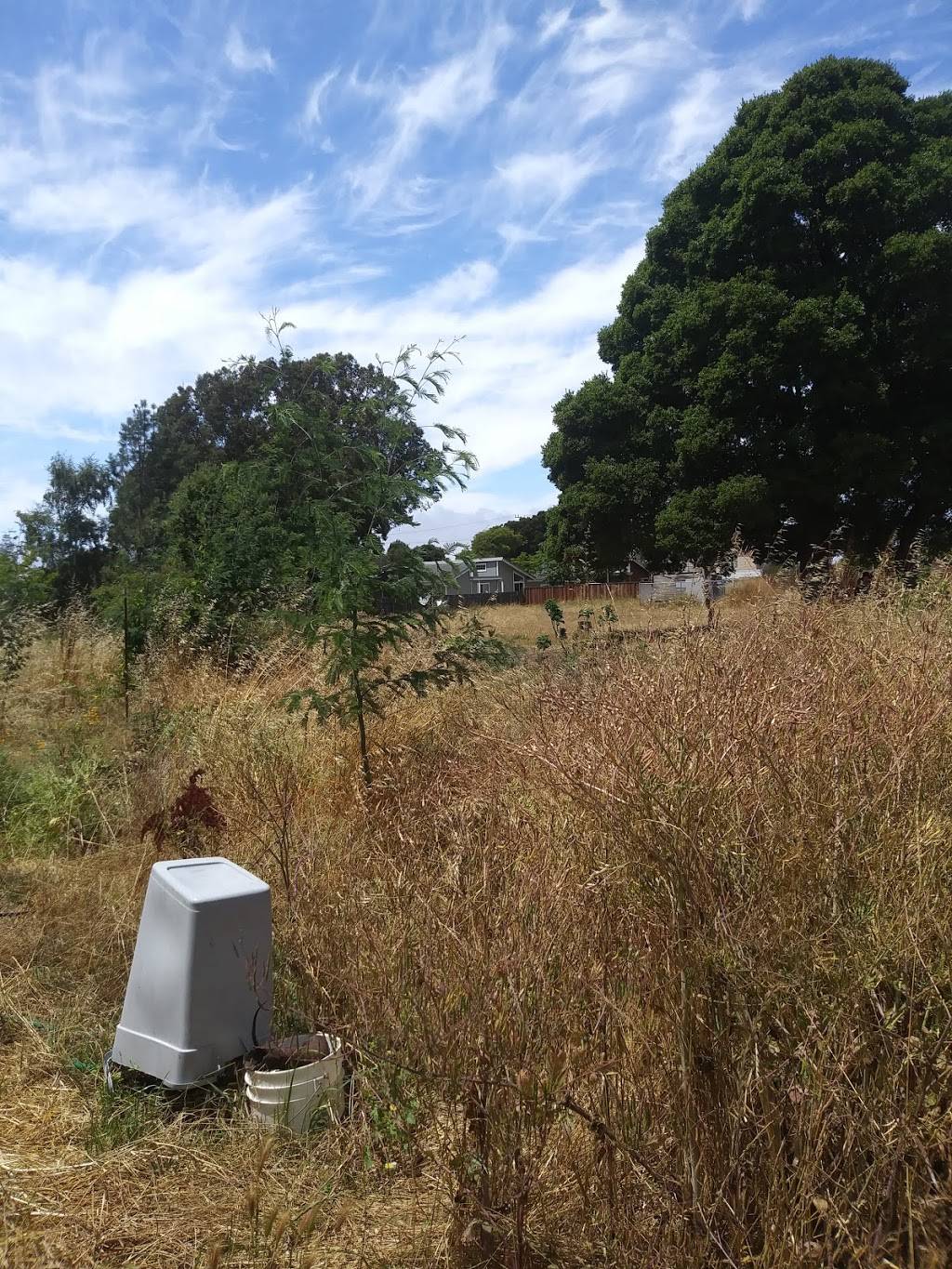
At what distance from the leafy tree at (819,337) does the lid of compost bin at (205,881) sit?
38.3 feet

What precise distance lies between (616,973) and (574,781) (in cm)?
52

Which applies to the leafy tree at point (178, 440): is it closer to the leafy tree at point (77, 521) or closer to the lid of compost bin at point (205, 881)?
the leafy tree at point (77, 521)

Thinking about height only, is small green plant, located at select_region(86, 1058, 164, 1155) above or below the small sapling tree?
below

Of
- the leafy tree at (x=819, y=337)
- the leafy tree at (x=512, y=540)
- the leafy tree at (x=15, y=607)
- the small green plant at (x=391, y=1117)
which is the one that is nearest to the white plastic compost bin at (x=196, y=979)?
the small green plant at (x=391, y=1117)

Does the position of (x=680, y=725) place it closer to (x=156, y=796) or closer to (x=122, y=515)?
(x=156, y=796)

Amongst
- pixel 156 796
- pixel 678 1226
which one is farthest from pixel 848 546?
pixel 678 1226

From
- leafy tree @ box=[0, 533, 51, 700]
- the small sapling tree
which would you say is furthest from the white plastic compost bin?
leafy tree @ box=[0, 533, 51, 700]

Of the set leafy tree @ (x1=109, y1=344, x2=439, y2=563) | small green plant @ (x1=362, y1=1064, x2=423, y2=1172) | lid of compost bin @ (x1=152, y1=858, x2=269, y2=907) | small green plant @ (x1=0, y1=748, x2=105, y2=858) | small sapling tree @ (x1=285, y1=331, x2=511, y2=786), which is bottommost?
small green plant @ (x1=362, y1=1064, x2=423, y2=1172)

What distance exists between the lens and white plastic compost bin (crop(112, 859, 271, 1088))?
2.39 m

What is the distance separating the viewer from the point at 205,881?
257 cm

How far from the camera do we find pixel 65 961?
10.9ft

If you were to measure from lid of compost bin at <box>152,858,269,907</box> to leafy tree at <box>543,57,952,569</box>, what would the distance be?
38.3ft

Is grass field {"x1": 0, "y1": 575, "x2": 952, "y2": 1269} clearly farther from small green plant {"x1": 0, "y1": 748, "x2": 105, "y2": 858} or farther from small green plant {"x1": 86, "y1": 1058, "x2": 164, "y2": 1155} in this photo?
small green plant {"x1": 0, "y1": 748, "x2": 105, "y2": 858}

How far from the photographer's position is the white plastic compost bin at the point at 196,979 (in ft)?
7.85
